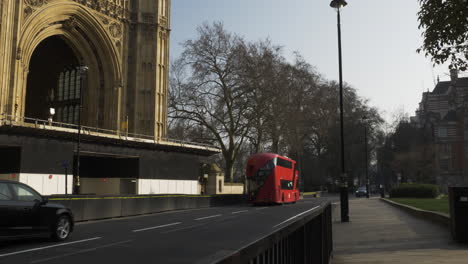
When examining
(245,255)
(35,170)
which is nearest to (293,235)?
(245,255)

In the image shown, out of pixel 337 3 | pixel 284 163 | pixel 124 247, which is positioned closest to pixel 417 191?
pixel 284 163

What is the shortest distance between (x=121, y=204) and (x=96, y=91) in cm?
2480

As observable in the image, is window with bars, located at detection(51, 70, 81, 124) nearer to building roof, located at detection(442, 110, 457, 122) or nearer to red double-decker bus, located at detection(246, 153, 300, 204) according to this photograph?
red double-decker bus, located at detection(246, 153, 300, 204)

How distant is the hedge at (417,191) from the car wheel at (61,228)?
129ft

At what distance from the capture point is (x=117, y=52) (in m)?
45.0

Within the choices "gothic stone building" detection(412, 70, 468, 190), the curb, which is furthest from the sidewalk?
"gothic stone building" detection(412, 70, 468, 190)

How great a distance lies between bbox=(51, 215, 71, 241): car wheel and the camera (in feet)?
38.6

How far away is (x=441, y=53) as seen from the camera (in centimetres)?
1405

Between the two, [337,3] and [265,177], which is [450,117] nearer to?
[265,177]

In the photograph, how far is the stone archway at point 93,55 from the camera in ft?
133

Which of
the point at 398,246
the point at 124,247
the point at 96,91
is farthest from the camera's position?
the point at 96,91

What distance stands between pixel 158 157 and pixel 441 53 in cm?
3072

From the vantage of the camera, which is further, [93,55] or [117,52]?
[117,52]

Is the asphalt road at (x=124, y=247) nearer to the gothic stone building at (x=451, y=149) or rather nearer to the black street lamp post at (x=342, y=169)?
the black street lamp post at (x=342, y=169)
